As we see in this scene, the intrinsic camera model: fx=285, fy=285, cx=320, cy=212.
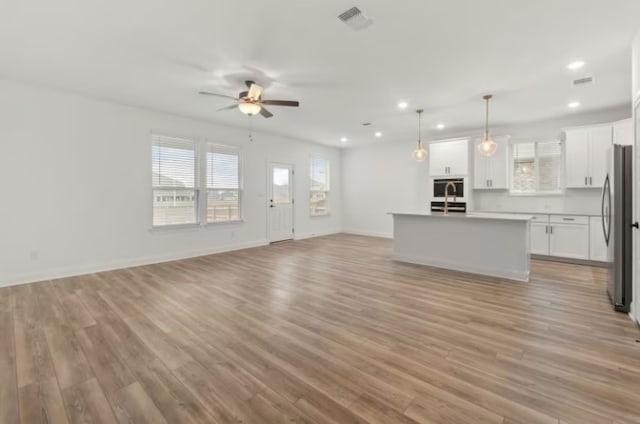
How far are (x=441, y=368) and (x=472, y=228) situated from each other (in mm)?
3218

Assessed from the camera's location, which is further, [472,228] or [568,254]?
[568,254]

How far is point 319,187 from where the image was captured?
30.4ft

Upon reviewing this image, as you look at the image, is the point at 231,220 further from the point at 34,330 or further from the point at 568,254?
the point at 568,254

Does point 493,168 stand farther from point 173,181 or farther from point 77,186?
point 77,186

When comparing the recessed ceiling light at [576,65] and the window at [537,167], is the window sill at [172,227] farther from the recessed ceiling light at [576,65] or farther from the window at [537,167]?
the window at [537,167]

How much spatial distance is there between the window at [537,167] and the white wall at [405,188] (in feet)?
0.54

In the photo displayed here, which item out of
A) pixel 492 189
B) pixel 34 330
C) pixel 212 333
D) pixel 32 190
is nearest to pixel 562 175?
pixel 492 189

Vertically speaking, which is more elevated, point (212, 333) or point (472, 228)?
point (472, 228)

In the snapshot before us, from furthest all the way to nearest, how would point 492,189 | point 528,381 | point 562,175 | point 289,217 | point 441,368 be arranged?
point 289,217
point 492,189
point 562,175
point 441,368
point 528,381

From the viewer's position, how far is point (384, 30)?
2.84 m

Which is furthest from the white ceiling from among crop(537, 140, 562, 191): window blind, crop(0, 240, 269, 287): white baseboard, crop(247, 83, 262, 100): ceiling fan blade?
crop(0, 240, 269, 287): white baseboard

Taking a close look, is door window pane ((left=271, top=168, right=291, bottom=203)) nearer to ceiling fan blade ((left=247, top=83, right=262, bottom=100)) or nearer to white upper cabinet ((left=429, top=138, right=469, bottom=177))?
white upper cabinet ((left=429, top=138, right=469, bottom=177))

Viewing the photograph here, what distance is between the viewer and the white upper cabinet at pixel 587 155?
5.19 metres

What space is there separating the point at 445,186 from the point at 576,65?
142 inches
